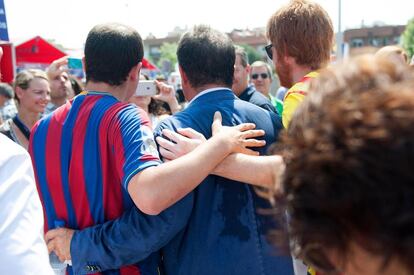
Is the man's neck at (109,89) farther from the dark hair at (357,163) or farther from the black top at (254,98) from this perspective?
the dark hair at (357,163)

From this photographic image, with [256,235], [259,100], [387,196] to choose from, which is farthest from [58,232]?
[259,100]

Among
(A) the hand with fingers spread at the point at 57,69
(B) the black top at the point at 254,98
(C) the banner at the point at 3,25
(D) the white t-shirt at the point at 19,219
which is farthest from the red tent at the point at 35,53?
(D) the white t-shirt at the point at 19,219

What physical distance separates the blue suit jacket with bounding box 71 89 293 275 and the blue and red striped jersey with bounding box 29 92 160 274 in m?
0.10

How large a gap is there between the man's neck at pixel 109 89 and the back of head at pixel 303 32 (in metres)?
0.76

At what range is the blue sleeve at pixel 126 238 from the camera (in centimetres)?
200

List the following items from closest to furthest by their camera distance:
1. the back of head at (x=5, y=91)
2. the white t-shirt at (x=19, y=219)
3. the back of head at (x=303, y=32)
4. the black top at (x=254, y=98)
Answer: the white t-shirt at (x=19, y=219), the back of head at (x=303, y=32), the black top at (x=254, y=98), the back of head at (x=5, y=91)

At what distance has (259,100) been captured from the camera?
Answer: 3863 mm

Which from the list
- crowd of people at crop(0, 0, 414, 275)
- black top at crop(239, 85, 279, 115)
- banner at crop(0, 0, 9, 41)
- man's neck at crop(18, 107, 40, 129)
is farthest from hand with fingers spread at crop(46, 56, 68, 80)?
crowd of people at crop(0, 0, 414, 275)

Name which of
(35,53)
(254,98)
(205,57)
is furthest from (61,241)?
(35,53)

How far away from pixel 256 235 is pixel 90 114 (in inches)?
33.6

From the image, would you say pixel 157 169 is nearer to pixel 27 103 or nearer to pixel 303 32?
pixel 303 32

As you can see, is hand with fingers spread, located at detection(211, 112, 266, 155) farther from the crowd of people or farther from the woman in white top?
the woman in white top

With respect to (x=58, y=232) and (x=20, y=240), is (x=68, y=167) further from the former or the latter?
(x=20, y=240)

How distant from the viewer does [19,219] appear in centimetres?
123
